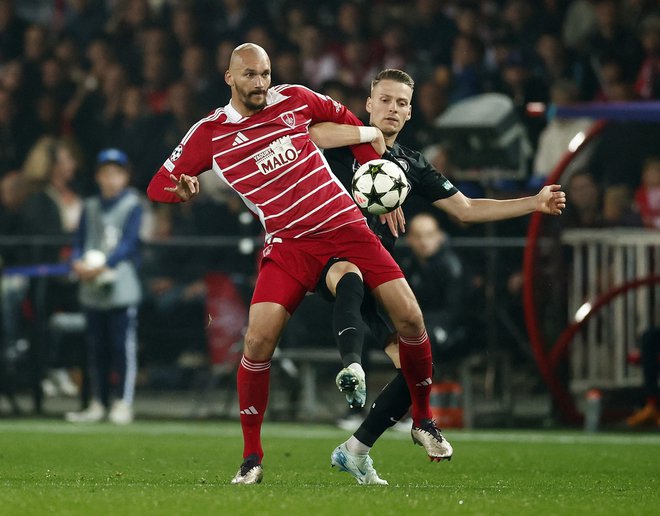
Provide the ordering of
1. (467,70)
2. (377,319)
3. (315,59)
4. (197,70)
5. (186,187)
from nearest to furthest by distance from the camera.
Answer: (186,187) → (377,319) → (467,70) → (315,59) → (197,70)

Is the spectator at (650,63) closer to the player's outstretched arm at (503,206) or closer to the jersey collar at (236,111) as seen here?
the player's outstretched arm at (503,206)

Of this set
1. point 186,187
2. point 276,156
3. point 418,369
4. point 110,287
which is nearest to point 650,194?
point 110,287

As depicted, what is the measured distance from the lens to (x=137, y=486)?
23.9 feet

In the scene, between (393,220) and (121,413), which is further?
(121,413)

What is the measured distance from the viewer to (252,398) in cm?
737

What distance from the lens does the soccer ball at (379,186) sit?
7.50 metres

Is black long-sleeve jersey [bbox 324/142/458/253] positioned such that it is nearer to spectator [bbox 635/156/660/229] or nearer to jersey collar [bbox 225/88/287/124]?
jersey collar [bbox 225/88/287/124]

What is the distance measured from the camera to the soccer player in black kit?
737 centimetres

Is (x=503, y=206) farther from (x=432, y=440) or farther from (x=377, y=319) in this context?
(x=432, y=440)

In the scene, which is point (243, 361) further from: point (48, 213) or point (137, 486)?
point (48, 213)

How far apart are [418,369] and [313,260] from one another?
2.61ft

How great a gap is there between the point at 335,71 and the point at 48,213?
358 centimetres

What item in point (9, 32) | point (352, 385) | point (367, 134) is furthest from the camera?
point (9, 32)

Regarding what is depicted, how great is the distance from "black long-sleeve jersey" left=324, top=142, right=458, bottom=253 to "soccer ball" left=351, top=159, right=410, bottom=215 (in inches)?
8.1
